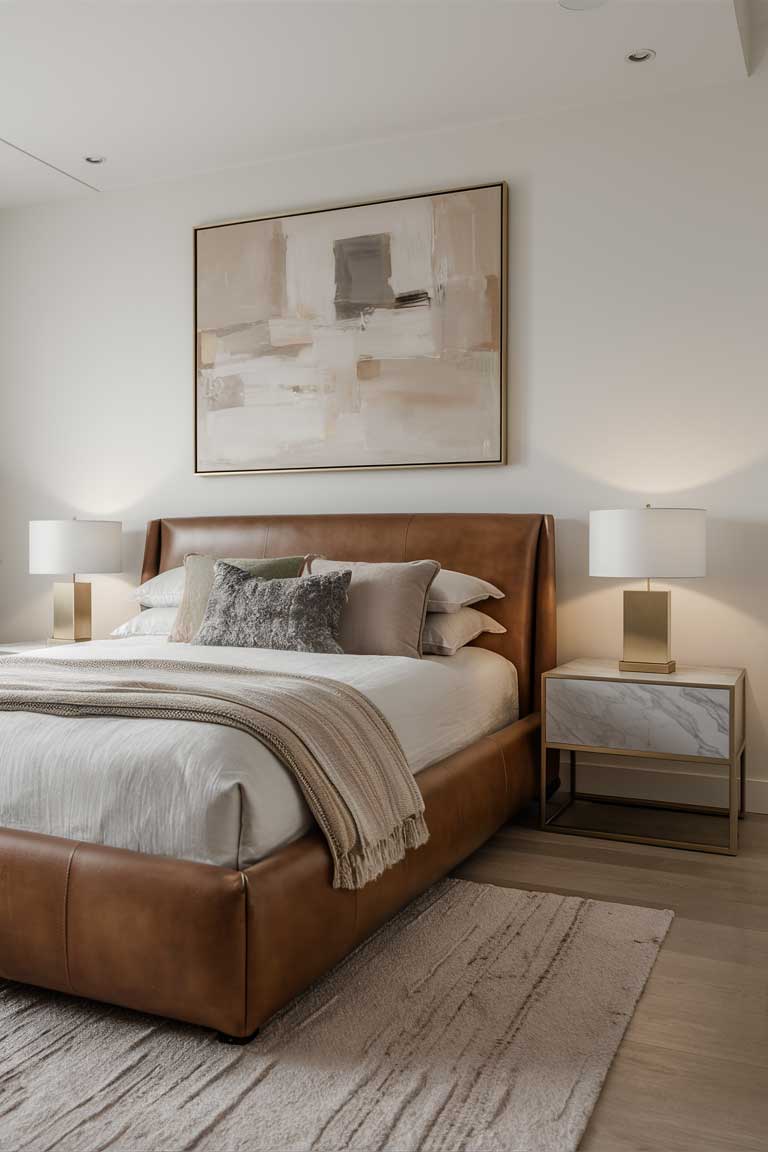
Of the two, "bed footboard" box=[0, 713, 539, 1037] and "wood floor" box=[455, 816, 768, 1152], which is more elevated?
"bed footboard" box=[0, 713, 539, 1037]

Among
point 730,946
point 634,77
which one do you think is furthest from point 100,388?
point 730,946

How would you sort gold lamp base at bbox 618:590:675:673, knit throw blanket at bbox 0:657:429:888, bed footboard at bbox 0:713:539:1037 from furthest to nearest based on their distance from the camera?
gold lamp base at bbox 618:590:675:673 < knit throw blanket at bbox 0:657:429:888 < bed footboard at bbox 0:713:539:1037

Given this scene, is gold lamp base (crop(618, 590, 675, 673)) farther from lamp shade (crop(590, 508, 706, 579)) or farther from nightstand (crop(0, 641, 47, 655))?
nightstand (crop(0, 641, 47, 655))

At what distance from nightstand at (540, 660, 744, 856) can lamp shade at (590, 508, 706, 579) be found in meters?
0.36

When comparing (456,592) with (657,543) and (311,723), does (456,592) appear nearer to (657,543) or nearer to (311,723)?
(657,543)

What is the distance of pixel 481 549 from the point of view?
3.69 meters

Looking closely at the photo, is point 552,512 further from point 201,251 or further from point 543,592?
point 201,251

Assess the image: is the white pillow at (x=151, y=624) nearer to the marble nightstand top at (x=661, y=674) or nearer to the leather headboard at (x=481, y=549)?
the leather headboard at (x=481, y=549)

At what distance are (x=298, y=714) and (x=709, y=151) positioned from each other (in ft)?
8.89

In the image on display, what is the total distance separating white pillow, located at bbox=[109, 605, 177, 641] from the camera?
12.3 feet

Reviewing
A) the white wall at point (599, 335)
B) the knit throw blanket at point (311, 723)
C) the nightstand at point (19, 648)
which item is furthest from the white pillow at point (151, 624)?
the knit throw blanket at point (311, 723)

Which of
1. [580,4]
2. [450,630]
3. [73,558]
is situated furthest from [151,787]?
[580,4]

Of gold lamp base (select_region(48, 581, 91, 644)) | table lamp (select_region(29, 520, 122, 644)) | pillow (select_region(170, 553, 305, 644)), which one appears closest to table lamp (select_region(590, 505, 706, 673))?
pillow (select_region(170, 553, 305, 644))

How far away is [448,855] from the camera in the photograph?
2.62 metres
